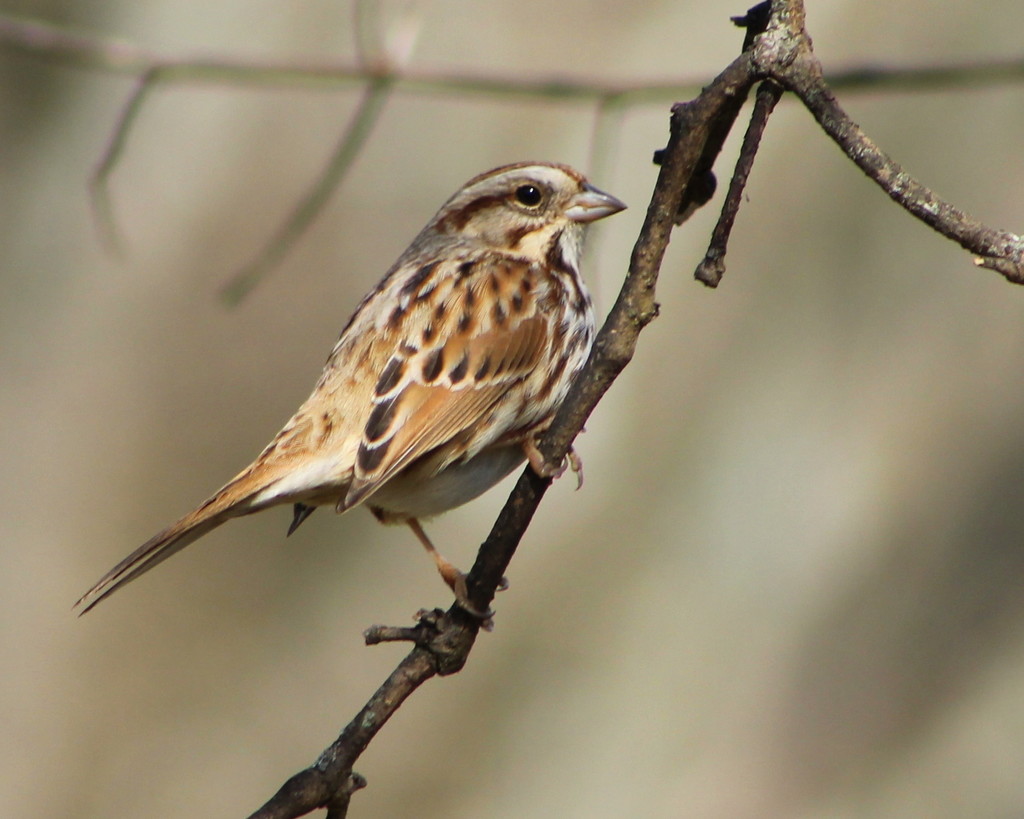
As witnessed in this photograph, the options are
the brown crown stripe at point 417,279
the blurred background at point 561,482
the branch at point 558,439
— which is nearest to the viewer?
the branch at point 558,439

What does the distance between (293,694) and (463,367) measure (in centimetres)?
441

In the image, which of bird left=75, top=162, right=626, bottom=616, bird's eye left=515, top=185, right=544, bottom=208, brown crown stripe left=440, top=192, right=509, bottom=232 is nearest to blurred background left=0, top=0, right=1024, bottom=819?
brown crown stripe left=440, top=192, right=509, bottom=232

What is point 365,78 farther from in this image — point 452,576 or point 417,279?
point 452,576

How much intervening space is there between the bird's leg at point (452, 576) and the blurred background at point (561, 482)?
10.2ft

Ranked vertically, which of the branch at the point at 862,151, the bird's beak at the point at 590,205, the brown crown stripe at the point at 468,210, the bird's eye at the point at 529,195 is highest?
the brown crown stripe at the point at 468,210

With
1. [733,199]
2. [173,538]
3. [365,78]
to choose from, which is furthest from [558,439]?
[365,78]

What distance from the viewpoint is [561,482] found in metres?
7.67

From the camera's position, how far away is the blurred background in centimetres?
715

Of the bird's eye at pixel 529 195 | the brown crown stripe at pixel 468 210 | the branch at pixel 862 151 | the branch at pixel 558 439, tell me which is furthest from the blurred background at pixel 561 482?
the branch at pixel 862 151

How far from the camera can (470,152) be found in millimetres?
7676

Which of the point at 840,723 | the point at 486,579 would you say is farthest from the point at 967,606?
the point at 486,579

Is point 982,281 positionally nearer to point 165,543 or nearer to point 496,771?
point 496,771

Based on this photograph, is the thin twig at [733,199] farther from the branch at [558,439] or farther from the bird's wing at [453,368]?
the bird's wing at [453,368]

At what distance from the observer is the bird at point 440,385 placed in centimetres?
375
